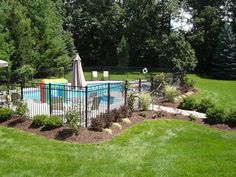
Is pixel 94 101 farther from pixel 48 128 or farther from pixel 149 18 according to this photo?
pixel 149 18

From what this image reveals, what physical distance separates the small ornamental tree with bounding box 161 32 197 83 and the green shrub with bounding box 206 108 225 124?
493 inches

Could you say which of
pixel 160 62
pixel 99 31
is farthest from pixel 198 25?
pixel 99 31

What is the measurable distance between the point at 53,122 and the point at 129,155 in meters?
3.00

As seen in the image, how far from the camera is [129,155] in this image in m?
9.35

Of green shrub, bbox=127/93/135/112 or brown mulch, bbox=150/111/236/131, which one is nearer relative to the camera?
brown mulch, bbox=150/111/236/131

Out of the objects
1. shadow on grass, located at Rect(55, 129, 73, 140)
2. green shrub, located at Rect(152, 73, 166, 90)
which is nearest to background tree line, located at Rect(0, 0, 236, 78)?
green shrub, located at Rect(152, 73, 166, 90)

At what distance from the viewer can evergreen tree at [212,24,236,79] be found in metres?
35.2

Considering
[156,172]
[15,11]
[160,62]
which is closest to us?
[156,172]

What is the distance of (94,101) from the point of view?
12906mm

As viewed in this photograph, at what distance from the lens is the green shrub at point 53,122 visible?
1108 cm

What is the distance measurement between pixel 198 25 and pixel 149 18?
5795mm

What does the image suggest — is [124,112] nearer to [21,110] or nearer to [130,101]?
[130,101]

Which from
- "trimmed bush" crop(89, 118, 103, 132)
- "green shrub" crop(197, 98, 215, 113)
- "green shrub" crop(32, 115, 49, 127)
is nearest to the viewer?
"trimmed bush" crop(89, 118, 103, 132)

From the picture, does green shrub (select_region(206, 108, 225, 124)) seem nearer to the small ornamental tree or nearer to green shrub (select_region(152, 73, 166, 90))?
green shrub (select_region(152, 73, 166, 90))
